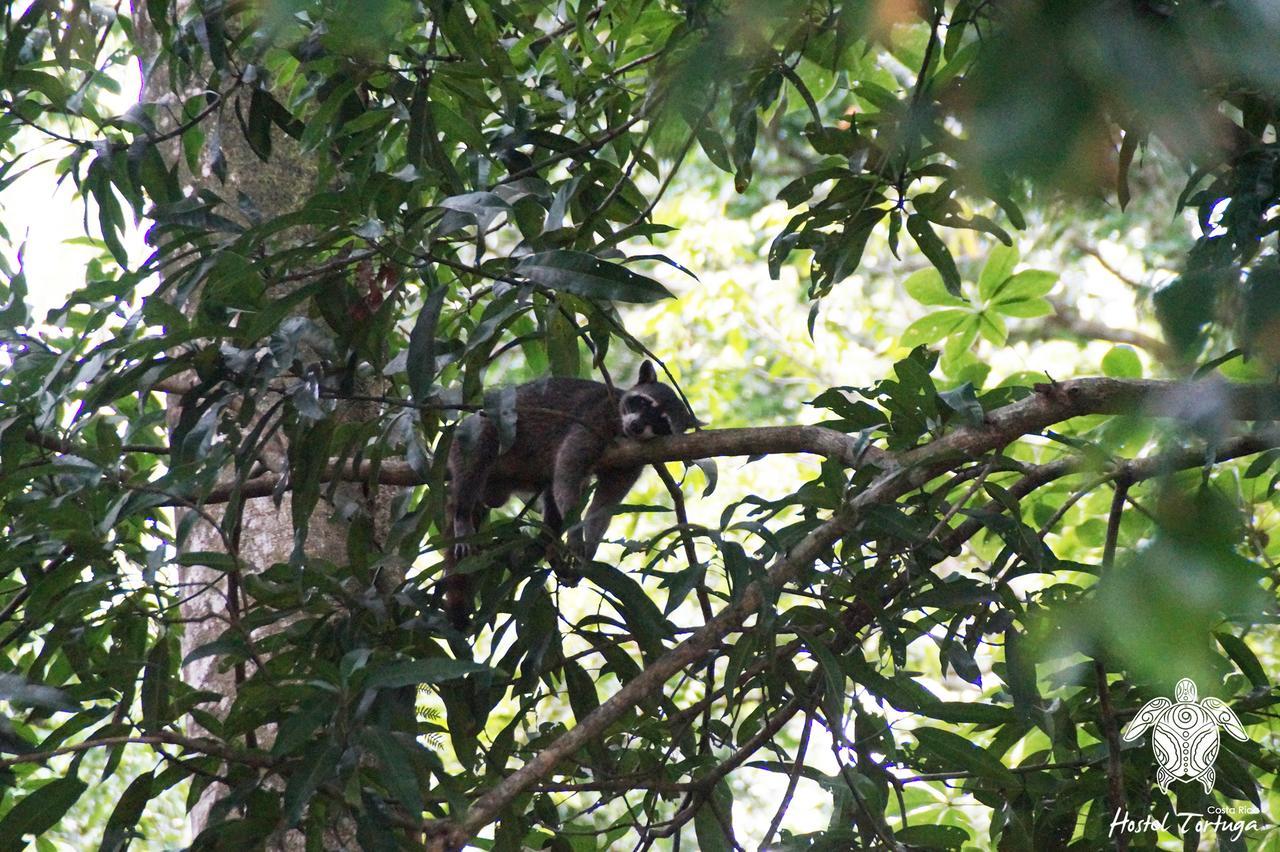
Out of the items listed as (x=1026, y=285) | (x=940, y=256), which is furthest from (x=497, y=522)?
(x=1026, y=285)

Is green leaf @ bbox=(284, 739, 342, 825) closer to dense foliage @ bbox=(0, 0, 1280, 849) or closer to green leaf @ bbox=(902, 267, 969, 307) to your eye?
dense foliage @ bbox=(0, 0, 1280, 849)

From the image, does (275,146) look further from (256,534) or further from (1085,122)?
(1085,122)

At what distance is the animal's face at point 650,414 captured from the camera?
4199 mm

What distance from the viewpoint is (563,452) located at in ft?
14.5

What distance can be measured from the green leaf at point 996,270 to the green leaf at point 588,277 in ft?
6.02

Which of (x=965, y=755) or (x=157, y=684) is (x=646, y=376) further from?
(x=157, y=684)

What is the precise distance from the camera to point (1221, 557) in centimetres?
76

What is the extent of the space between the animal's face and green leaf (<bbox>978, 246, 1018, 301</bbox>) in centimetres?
112

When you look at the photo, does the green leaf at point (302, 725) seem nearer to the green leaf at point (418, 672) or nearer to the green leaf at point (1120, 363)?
the green leaf at point (418, 672)

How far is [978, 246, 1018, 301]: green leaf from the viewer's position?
3741mm

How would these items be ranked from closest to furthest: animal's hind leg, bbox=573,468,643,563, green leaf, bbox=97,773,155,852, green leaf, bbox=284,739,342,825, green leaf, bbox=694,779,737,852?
green leaf, bbox=284,739,342,825 → green leaf, bbox=97,773,155,852 → green leaf, bbox=694,779,737,852 → animal's hind leg, bbox=573,468,643,563

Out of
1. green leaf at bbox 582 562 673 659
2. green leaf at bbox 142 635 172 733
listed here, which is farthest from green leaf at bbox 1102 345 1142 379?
green leaf at bbox 142 635 172 733

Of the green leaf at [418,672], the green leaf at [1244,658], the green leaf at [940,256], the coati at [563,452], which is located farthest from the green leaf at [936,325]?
the green leaf at [418,672]

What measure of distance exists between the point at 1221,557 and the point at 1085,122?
0.29m
